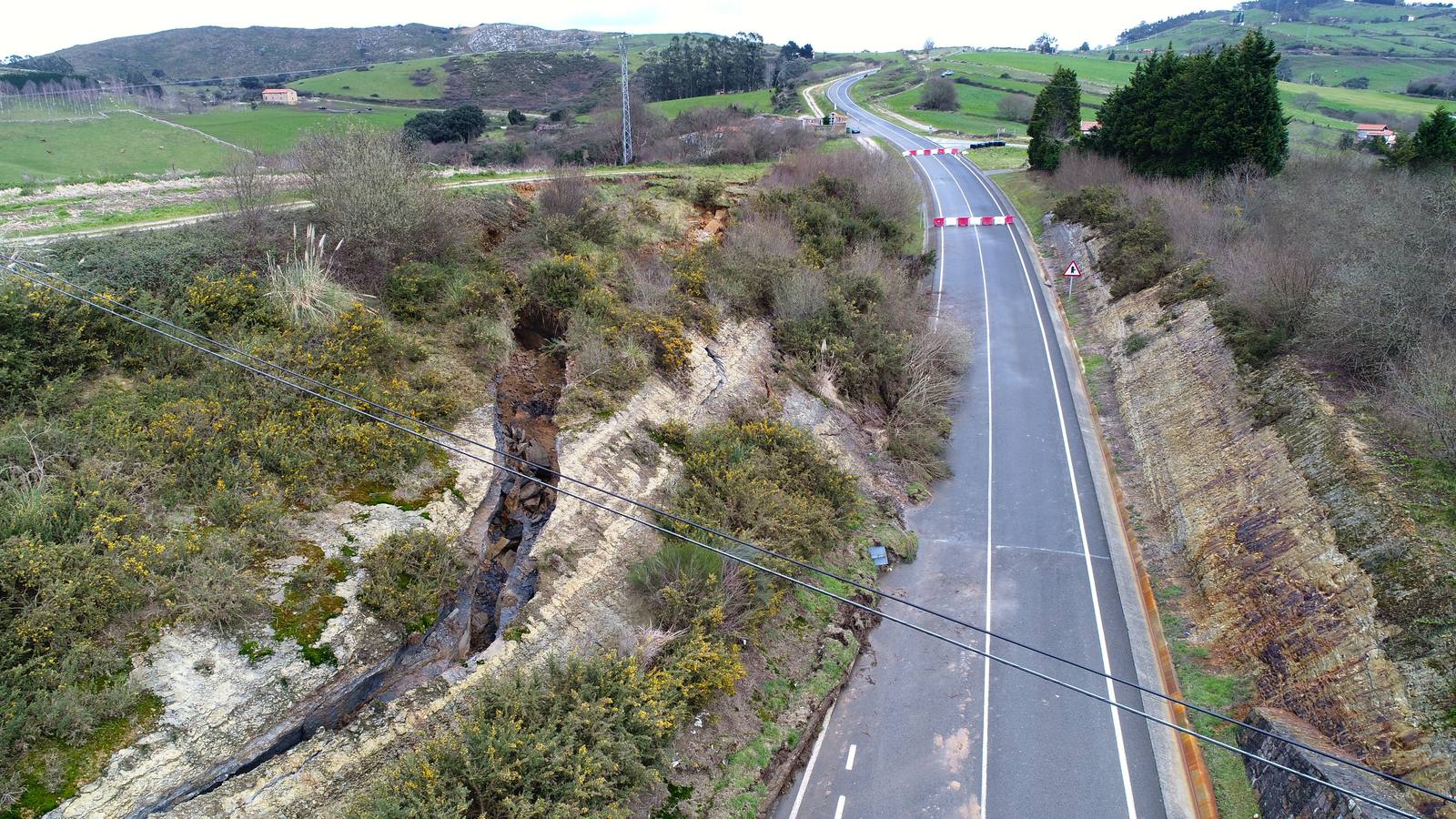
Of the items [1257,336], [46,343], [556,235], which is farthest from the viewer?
[556,235]

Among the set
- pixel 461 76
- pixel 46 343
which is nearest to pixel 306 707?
pixel 46 343

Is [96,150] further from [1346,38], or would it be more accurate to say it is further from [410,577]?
[1346,38]

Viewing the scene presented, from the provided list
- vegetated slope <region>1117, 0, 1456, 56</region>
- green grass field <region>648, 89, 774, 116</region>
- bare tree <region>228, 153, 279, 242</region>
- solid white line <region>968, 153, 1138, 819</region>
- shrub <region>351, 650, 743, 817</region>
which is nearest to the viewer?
shrub <region>351, 650, 743, 817</region>

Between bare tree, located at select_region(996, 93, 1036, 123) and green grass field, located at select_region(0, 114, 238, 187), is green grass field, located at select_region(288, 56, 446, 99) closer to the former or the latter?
green grass field, located at select_region(0, 114, 238, 187)

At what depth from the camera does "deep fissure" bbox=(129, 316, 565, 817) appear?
9.33 meters

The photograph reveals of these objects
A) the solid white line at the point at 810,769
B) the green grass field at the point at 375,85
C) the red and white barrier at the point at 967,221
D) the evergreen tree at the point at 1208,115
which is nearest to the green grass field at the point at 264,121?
the green grass field at the point at 375,85

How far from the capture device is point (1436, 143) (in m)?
29.0

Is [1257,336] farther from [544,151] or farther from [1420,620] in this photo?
[544,151]

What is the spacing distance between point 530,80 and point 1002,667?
10697 cm

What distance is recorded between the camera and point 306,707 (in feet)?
31.5

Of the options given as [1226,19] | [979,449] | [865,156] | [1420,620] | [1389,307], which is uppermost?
[1226,19]

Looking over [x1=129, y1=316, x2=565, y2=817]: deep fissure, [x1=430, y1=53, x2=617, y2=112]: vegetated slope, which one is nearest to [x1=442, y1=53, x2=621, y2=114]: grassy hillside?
[x1=430, y1=53, x2=617, y2=112]: vegetated slope

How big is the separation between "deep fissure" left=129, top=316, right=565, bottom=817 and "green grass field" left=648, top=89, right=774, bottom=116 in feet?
169

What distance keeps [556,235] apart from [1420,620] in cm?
2137
